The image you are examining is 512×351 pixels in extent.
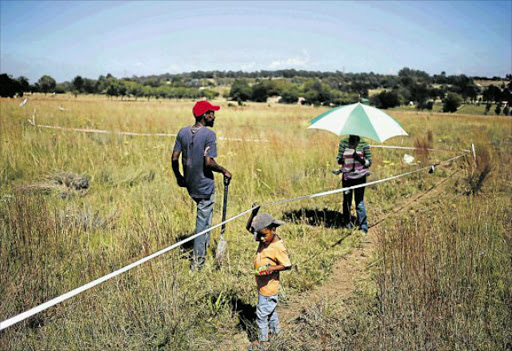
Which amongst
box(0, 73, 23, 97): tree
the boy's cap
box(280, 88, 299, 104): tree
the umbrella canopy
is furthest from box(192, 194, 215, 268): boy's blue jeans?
box(280, 88, 299, 104): tree

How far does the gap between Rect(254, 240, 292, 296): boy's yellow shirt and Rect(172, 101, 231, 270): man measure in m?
1.37

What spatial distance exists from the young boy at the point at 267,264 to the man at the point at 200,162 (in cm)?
132

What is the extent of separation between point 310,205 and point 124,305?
4364mm

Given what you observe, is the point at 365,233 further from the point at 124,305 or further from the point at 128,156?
the point at 128,156

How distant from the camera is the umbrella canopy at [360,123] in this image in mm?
4926

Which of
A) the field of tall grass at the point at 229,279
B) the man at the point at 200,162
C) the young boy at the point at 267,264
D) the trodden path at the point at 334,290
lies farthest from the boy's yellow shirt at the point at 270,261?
the man at the point at 200,162

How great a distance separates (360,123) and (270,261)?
320 centimetres

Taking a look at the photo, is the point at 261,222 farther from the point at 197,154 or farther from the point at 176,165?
the point at 176,165

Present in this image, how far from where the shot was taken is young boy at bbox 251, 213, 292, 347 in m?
2.57

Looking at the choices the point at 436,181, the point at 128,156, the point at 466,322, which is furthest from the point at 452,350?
the point at 128,156

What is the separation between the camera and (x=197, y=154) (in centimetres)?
384

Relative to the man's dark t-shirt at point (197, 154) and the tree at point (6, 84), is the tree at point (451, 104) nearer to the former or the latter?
the tree at point (6, 84)

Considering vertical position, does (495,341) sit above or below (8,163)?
below

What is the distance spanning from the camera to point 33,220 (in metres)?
3.68
